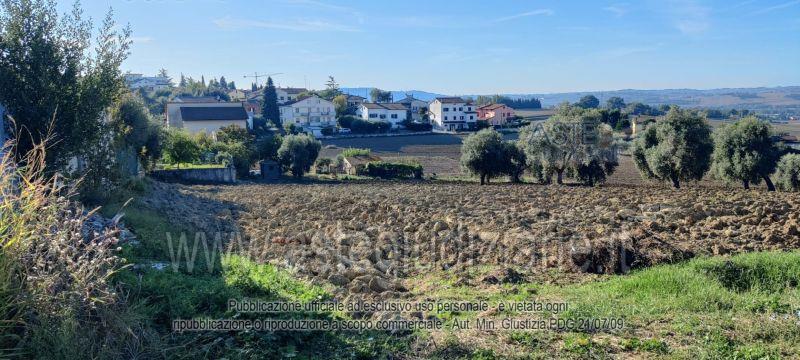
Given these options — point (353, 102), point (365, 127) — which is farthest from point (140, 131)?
point (353, 102)

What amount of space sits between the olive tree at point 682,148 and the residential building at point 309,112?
186ft

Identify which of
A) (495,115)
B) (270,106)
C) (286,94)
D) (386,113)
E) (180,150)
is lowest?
(180,150)

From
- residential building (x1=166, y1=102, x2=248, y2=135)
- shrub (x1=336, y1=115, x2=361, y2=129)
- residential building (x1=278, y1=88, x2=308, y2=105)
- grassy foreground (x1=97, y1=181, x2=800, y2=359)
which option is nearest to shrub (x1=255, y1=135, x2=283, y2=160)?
residential building (x1=166, y1=102, x2=248, y2=135)

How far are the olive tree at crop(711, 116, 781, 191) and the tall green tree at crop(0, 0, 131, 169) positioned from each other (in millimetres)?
27492

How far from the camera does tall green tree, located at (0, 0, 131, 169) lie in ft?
35.1

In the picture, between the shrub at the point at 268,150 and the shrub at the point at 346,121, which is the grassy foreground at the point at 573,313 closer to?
the shrub at the point at 268,150

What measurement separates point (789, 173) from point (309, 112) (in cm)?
6445

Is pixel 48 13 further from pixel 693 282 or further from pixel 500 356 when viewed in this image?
pixel 693 282

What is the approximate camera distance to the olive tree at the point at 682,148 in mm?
27328

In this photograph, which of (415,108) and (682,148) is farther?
(415,108)

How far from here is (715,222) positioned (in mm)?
11711

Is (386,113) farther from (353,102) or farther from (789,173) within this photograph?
(789,173)

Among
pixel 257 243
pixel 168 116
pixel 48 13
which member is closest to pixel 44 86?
pixel 48 13

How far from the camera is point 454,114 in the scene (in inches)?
3189
